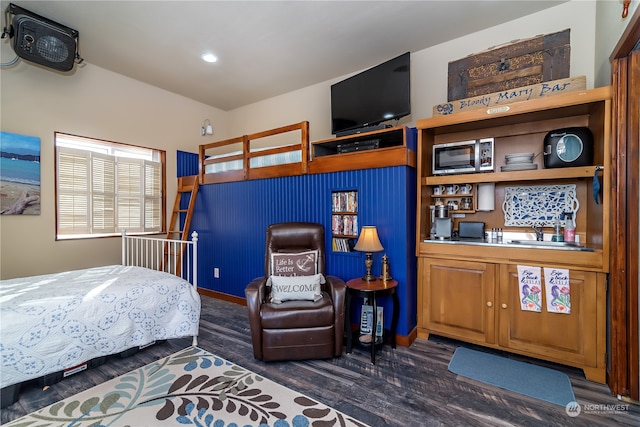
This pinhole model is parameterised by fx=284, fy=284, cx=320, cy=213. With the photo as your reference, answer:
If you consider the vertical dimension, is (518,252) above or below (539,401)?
above

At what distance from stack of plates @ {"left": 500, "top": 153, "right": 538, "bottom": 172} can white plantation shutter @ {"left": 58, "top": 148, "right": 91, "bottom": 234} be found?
4.69 m

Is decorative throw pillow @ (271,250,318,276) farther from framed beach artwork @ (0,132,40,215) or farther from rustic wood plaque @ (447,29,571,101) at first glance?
framed beach artwork @ (0,132,40,215)

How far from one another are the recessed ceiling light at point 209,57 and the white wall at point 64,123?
1.29 metres

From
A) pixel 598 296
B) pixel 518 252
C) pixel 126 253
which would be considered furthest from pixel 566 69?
pixel 126 253

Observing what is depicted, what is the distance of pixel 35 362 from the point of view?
184 cm

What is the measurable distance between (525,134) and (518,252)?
1.15 metres

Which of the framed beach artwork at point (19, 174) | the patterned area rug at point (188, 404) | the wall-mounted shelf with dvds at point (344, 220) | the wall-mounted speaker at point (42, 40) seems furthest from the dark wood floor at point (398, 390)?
the wall-mounted speaker at point (42, 40)

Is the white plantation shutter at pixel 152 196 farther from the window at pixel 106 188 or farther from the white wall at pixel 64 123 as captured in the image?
the white wall at pixel 64 123

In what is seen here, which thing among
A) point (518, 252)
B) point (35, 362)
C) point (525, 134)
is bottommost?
point (35, 362)

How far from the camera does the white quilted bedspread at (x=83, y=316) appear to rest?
5.93 ft

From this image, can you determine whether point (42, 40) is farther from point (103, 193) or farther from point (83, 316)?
point (83, 316)

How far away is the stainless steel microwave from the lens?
2.60 metres

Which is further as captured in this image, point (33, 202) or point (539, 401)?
point (33, 202)

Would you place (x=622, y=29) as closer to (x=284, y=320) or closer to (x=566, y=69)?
(x=566, y=69)
